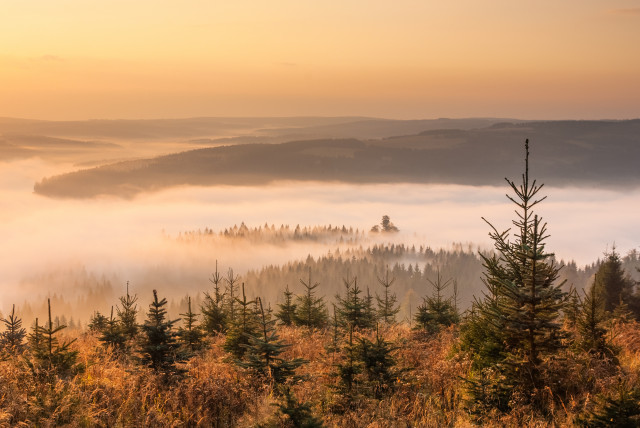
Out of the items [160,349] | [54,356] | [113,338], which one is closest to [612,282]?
[113,338]

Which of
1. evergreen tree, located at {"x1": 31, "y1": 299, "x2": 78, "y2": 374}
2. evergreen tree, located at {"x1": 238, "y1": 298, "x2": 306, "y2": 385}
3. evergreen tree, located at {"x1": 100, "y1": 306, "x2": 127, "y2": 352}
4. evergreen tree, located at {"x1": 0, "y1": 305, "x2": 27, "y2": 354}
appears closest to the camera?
evergreen tree, located at {"x1": 238, "y1": 298, "x2": 306, "y2": 385}

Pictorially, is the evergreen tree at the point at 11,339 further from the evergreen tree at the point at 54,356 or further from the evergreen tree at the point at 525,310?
the evergreen tree at the point at 525,310

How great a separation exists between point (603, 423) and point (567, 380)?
5.89 feet

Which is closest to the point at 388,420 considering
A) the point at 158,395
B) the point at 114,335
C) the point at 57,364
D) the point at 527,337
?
the point at 527,337

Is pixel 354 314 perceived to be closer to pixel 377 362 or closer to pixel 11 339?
pixel 377 362

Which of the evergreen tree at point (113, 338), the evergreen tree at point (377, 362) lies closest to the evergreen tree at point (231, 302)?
the evergreen tree at point (113, 338)

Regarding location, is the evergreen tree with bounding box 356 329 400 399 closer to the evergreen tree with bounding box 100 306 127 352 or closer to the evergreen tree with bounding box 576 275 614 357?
the evergreen tree with bounding box 576 275 614 357

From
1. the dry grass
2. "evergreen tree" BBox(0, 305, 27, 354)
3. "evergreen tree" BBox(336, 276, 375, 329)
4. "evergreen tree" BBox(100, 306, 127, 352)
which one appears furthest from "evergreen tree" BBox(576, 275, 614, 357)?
"evergreen tree" BBox(100, 306, 127, 352)

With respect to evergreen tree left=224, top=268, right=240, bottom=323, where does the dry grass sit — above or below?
above

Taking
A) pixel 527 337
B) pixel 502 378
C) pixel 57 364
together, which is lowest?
pixel 57 364

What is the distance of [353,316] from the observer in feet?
76.6

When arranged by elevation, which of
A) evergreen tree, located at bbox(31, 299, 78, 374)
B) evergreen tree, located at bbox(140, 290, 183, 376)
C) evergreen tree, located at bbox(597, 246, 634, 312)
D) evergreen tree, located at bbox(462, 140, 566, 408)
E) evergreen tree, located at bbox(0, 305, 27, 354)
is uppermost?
evergreen tree, located at bbox(462, 140, 566, 408)

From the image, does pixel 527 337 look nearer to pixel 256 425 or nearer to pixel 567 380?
pixel 567 380

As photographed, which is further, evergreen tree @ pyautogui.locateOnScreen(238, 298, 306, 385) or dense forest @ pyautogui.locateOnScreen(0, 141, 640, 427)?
evergreen tree @ pyautogui.locateOnScreen(238, 298, 306, 385)
